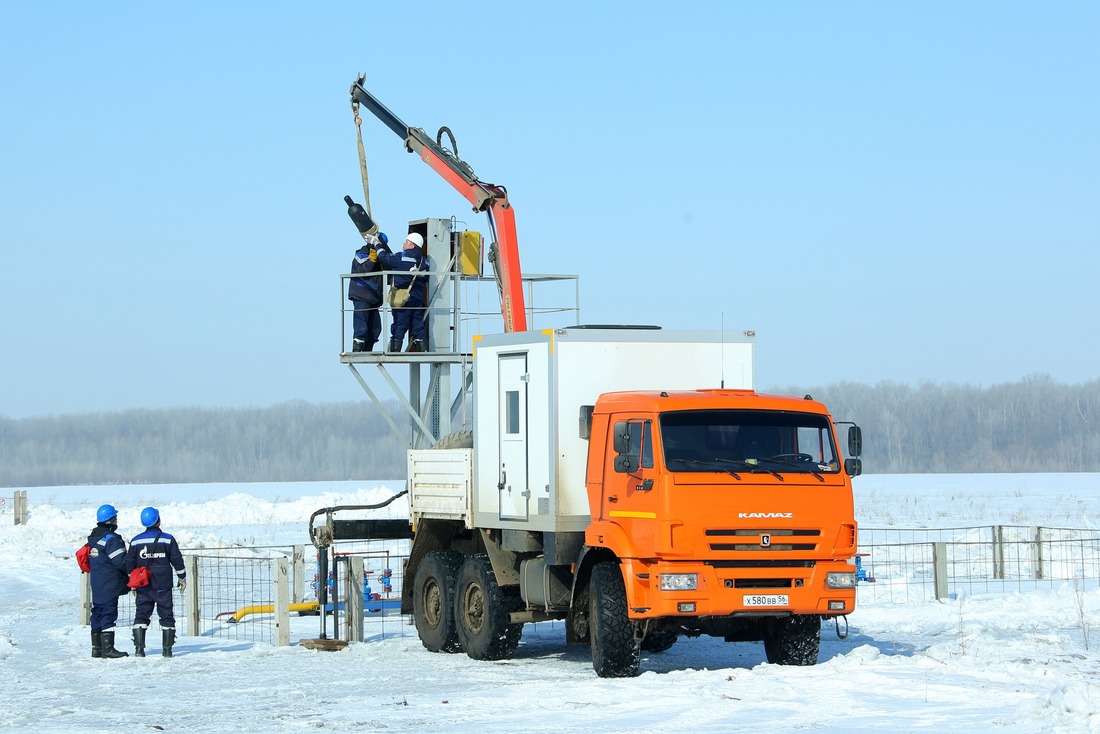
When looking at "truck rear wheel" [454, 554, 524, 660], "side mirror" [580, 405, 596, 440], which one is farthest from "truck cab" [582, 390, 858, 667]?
"truck rear wheel" [454, 554, 524, 660]

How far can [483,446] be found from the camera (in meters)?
16.7

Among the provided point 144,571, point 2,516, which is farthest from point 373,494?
point 144,571

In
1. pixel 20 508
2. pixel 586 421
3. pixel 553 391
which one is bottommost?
pixel 20 508

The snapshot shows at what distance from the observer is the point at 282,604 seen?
57.5ft

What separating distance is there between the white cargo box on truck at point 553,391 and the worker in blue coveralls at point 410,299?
4.72m

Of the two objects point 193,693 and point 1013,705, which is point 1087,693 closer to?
point 1013,705

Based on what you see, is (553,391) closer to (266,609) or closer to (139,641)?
(139,641)

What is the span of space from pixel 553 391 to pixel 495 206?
24.0 ft

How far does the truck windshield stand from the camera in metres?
13.6

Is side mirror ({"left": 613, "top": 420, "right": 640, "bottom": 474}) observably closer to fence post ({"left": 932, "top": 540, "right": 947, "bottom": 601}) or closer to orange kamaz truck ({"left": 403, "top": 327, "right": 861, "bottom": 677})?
orange kamaz truck ({"left": 403, "top": 327, "right": 861, "bottom": 677})

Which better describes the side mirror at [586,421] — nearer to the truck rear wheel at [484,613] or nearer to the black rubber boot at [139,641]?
the truck rear wheel at [484,613]

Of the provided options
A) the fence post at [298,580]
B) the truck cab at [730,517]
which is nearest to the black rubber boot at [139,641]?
the fence post at [298,580]

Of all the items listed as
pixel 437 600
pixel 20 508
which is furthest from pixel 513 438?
pixel 20 508

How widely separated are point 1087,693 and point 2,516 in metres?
43.0
